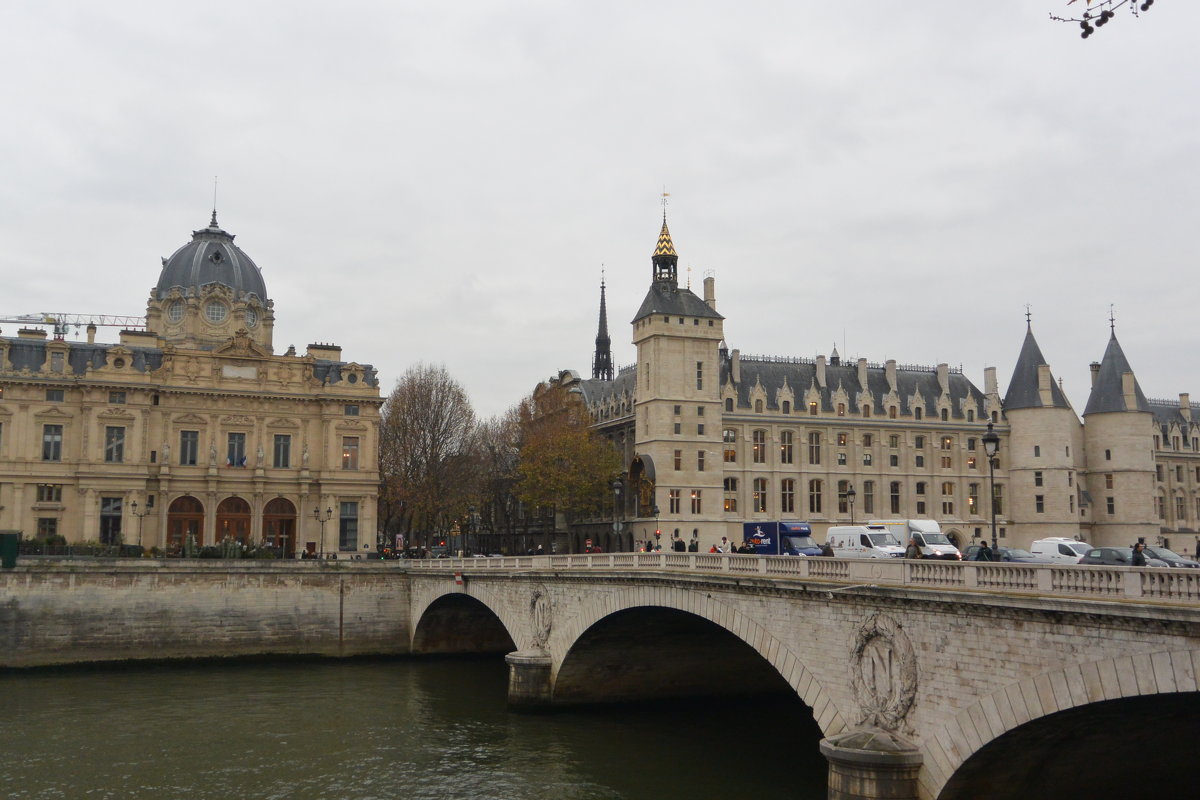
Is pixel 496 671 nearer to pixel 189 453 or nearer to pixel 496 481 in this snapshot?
pixel 189 453

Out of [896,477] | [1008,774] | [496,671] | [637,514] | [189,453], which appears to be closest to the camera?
[1008,774]

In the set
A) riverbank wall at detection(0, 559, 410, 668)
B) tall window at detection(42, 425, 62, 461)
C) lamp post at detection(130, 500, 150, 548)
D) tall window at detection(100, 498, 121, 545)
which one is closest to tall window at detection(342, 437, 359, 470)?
lamp post at detection(130, 500, 150, 548)

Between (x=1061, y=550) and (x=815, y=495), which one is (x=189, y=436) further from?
(x=1061, y=550)

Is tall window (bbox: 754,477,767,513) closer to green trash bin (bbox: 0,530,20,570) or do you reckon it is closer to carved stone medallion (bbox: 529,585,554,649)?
carved stone medallion (bbox: 529,585,554,649)

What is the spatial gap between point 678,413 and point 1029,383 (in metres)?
31.8

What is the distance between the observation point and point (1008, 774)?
70.8 ft

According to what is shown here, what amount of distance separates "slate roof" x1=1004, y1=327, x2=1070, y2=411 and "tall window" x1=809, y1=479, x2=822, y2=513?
19.0 meters

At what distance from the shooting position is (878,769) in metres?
21.7

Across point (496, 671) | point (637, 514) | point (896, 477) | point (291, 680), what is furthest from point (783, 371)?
point (291, 680)

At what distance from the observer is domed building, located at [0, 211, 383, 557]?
7119 centimetres

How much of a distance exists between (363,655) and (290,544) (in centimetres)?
1822

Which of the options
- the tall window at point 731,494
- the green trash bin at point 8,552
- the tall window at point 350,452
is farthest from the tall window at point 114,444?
the tall window at point 731,494

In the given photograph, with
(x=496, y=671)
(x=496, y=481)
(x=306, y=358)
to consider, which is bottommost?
(x=496, y=671)

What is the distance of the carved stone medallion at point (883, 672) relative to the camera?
22547 mm
